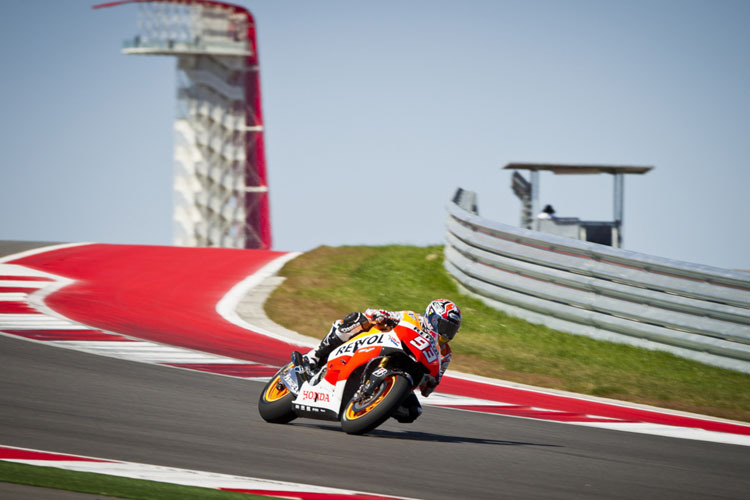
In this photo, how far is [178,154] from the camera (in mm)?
64250

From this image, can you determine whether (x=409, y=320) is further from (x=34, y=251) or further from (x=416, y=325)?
(x=34, y=251)

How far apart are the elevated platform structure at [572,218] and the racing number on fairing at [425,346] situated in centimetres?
1155

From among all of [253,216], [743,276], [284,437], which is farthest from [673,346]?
[253,216]

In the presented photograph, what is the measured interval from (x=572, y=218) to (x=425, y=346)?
41.3 feet

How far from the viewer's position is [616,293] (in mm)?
13375

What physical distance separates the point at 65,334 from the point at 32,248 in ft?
35.8

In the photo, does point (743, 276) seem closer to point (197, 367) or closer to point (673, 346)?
point (673, 346)

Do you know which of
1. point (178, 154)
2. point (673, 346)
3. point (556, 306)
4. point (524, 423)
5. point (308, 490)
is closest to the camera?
point (308, 490)

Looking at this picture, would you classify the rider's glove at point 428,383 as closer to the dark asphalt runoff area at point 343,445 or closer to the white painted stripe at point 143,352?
the dark asphalt runoff area at point 343,445

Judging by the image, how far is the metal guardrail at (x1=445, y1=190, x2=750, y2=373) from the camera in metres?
12.4

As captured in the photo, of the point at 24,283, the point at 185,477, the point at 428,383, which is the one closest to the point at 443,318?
the point at 428,383

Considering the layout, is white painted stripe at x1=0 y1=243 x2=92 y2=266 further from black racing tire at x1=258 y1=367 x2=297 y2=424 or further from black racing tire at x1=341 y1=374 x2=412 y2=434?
black racing tire at x1=341 y1=374 x2=412 y2=434

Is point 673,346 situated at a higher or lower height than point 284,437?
lower

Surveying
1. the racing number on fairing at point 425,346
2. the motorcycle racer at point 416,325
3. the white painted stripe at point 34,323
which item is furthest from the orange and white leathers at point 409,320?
the white painted stripe at point 34,323
